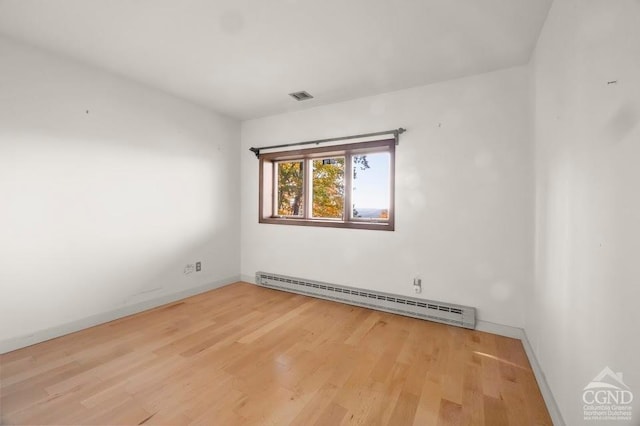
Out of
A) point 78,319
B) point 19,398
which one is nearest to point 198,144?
point 78,319

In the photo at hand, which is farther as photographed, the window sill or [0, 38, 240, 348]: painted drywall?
the window sill

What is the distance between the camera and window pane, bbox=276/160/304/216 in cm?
409

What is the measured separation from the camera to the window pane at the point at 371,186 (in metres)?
3.33

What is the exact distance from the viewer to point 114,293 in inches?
112

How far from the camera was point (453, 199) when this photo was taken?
2822 mm

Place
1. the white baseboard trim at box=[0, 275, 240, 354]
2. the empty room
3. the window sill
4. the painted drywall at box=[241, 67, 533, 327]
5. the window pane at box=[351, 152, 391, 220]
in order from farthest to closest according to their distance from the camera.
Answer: the window pane at box=[351, 152, 391, 220] < the window sill < the painted drywall at box=[241, 67, 533, 327] < the white baseboard trim at box=[0, 275, 240, 354] < the empty room

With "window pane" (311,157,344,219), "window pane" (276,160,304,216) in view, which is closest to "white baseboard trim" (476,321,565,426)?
"window pane" (311,157,344,219)

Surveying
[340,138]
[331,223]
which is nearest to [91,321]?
[331,223]

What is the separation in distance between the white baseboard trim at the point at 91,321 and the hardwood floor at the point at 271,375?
8cm

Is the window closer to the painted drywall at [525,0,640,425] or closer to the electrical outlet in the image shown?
the electrical outlet

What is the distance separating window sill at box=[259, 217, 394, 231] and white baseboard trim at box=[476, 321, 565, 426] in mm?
1352

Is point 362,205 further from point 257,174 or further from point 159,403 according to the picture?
point 159,403

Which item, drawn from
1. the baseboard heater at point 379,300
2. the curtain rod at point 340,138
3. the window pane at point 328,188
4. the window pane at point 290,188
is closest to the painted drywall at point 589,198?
the baseboard heater at point 379,300

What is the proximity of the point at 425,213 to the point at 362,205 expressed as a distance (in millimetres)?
820
